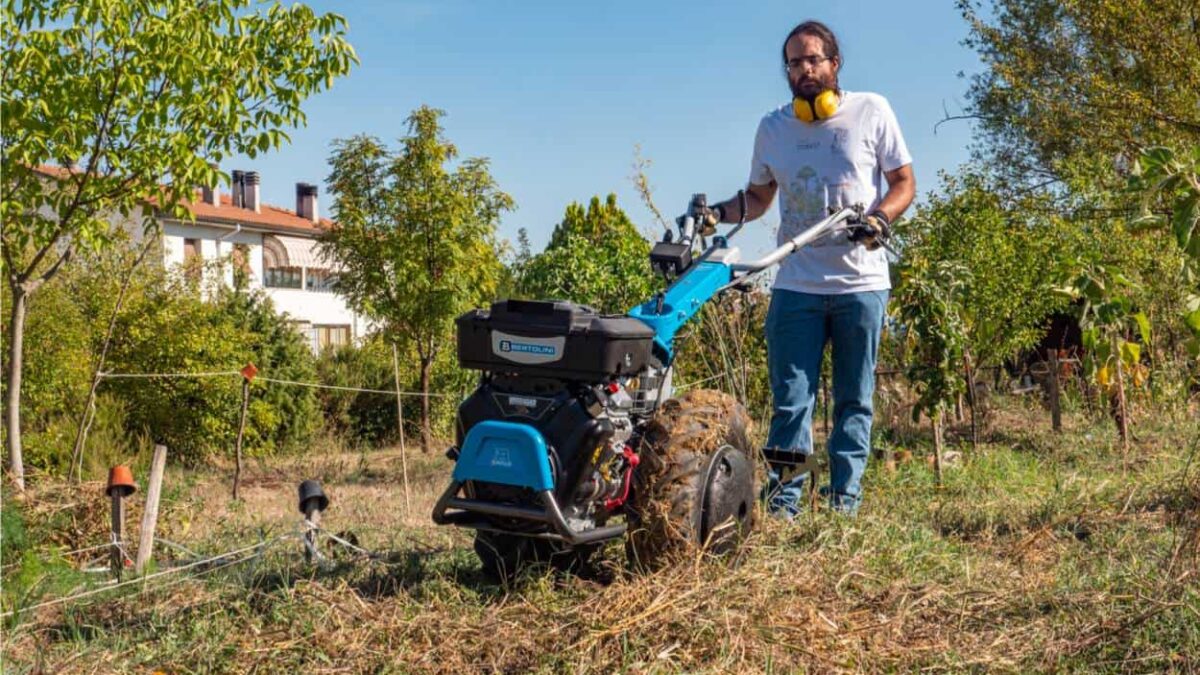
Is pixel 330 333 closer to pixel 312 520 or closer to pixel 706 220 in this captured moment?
pixel 312 520

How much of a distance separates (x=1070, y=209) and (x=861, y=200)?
11.2 metres

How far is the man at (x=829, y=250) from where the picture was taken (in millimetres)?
5094

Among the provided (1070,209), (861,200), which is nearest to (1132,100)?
(1070,209)

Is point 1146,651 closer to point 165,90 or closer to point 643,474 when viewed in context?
point 643,474

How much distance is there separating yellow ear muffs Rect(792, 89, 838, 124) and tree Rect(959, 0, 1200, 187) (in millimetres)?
9805

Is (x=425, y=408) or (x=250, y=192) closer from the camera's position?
(x=425, y=408)

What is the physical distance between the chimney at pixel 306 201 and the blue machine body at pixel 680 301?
54.1 metres

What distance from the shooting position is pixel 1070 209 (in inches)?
603

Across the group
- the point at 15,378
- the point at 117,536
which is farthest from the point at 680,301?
the point at 15,378

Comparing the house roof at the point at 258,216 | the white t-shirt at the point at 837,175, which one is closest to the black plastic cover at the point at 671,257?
the white t-shirt at the point at 837,175

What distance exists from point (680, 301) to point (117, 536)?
281 cm

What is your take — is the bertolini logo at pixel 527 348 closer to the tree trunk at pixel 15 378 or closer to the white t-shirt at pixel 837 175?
the white t-shirt at pixel 837 175

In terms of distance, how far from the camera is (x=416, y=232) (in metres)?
15.9

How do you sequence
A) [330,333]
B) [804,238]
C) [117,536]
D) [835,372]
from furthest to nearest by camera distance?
[330,333] < [117,536] < [835,372] < [804,238]
